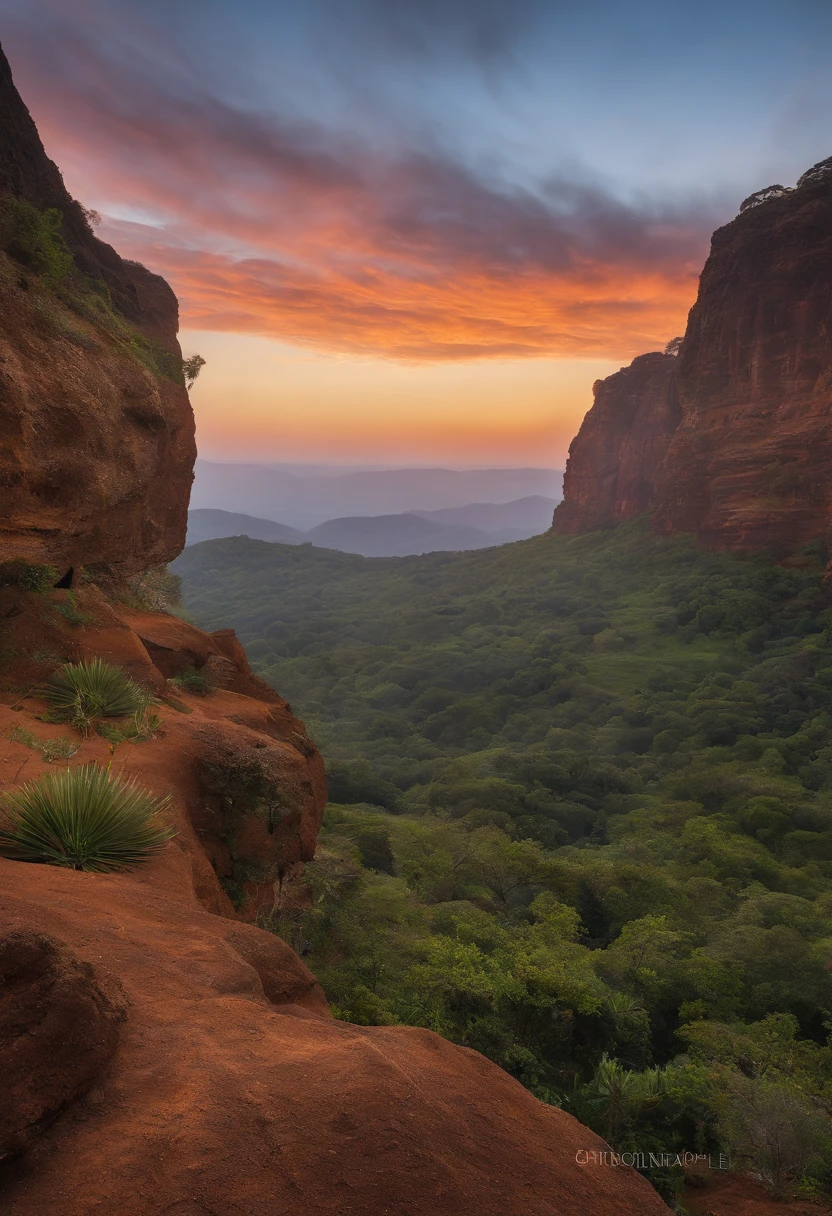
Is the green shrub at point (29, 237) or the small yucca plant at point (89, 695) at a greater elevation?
the green shrub at point (29, 237)

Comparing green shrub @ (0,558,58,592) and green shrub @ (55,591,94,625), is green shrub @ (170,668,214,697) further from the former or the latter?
green shrub @ (0,558,58,592)

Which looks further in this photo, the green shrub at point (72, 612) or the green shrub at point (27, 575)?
the green shrub at point (72, 612)

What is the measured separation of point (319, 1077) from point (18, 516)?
8.84m

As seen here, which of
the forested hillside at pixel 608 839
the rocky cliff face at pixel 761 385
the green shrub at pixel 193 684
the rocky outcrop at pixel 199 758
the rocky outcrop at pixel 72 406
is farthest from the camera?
the rocky cliff face at pixel 761 385

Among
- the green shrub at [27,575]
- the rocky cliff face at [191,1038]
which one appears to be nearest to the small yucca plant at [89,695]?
the rocky cliff face at [191,1038]

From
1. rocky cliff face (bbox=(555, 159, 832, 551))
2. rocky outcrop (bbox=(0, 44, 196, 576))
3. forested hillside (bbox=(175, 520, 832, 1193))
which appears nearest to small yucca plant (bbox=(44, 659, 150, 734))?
rocky outcrop (bbox=(0, 44, 196, 576))

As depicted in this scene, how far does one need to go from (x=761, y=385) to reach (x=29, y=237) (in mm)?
63968

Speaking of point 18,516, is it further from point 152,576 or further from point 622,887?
point 622,887

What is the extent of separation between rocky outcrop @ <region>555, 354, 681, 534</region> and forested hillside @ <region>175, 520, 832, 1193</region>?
1275 centimetres

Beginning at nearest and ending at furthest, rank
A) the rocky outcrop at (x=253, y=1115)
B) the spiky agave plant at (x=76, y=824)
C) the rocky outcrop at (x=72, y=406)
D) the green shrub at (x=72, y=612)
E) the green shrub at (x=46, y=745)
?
the rocky outcrop at (x=253, y=1115), the spiky agave plant at (x=76, y=824), the green shrub at (x=46, y=745), the rocky outcrop at (x=72, y=406), the green shrub at (x=72, y=612)

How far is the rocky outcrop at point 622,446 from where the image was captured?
84875 millimetres

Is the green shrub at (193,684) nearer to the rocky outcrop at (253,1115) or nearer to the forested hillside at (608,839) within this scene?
the forested hillside at (608,839)

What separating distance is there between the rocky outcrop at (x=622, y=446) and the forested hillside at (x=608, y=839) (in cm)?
1275

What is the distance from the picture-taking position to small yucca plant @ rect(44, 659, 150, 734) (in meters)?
8.11
